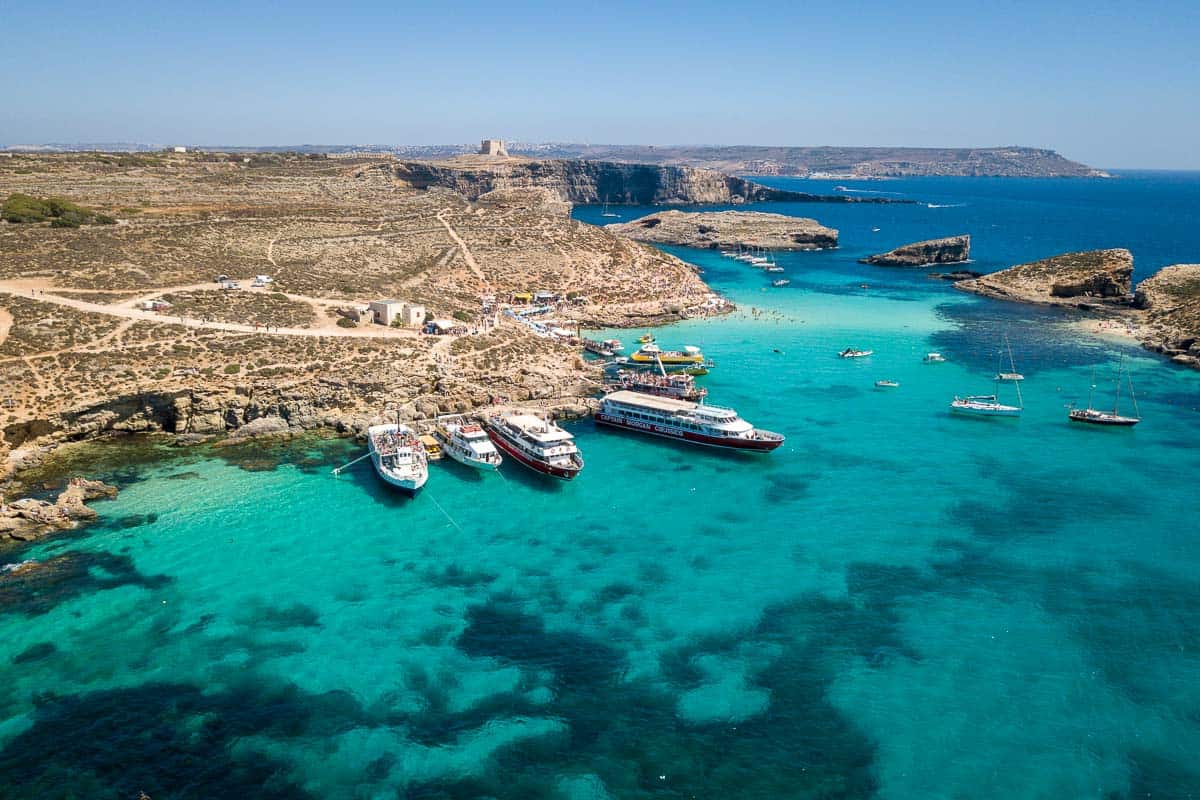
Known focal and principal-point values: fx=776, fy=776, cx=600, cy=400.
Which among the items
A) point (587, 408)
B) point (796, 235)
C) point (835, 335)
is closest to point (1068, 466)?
point (587, 408)

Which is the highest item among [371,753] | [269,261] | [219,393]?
[269,261]

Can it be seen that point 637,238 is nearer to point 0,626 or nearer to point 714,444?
point 714,444

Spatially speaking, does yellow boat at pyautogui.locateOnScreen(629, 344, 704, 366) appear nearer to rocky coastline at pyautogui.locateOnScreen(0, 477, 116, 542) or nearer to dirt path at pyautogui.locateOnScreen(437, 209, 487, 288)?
dirt path at pyautogui.locateOnScreen(437, 209, 487, 288)

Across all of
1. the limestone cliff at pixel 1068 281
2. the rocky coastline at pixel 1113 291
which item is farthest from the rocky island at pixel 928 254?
the limestone cliff at pixel 1068 281

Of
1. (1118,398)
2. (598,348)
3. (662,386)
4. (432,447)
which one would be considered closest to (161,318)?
(432,447)

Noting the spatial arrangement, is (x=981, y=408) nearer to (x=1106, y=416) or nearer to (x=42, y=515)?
(x=1106, y=416)

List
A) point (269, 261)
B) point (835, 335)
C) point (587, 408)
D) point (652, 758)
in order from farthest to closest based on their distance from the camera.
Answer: point (835, 335) < point (269, 261) < point (587, 408) < point (652, 758)

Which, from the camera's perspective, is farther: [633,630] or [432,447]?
[432,447]
